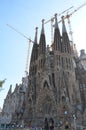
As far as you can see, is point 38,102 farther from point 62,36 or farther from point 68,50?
point 62,36

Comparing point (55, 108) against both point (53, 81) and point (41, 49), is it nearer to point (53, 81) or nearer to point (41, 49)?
point (53, 81)

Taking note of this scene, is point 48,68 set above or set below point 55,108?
above

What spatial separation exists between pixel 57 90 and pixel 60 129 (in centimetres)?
1024

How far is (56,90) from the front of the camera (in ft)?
153

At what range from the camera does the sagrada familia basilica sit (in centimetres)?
4325

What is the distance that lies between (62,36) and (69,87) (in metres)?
20.1

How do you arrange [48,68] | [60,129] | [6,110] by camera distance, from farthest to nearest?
1. [6,110]
2. [48,68]
3. [60,129]

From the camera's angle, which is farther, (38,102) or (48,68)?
(48,68)

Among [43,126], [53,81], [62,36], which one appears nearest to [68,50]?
[62,36]

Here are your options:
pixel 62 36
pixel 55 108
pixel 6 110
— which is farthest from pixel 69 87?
pixel 6 110

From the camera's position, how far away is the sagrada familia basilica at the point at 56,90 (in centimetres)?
4325

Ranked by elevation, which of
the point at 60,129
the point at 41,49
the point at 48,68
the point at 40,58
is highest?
the point at 41,49

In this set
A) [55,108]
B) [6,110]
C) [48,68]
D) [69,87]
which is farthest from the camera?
[6,110]

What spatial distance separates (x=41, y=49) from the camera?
58656 millimetres
